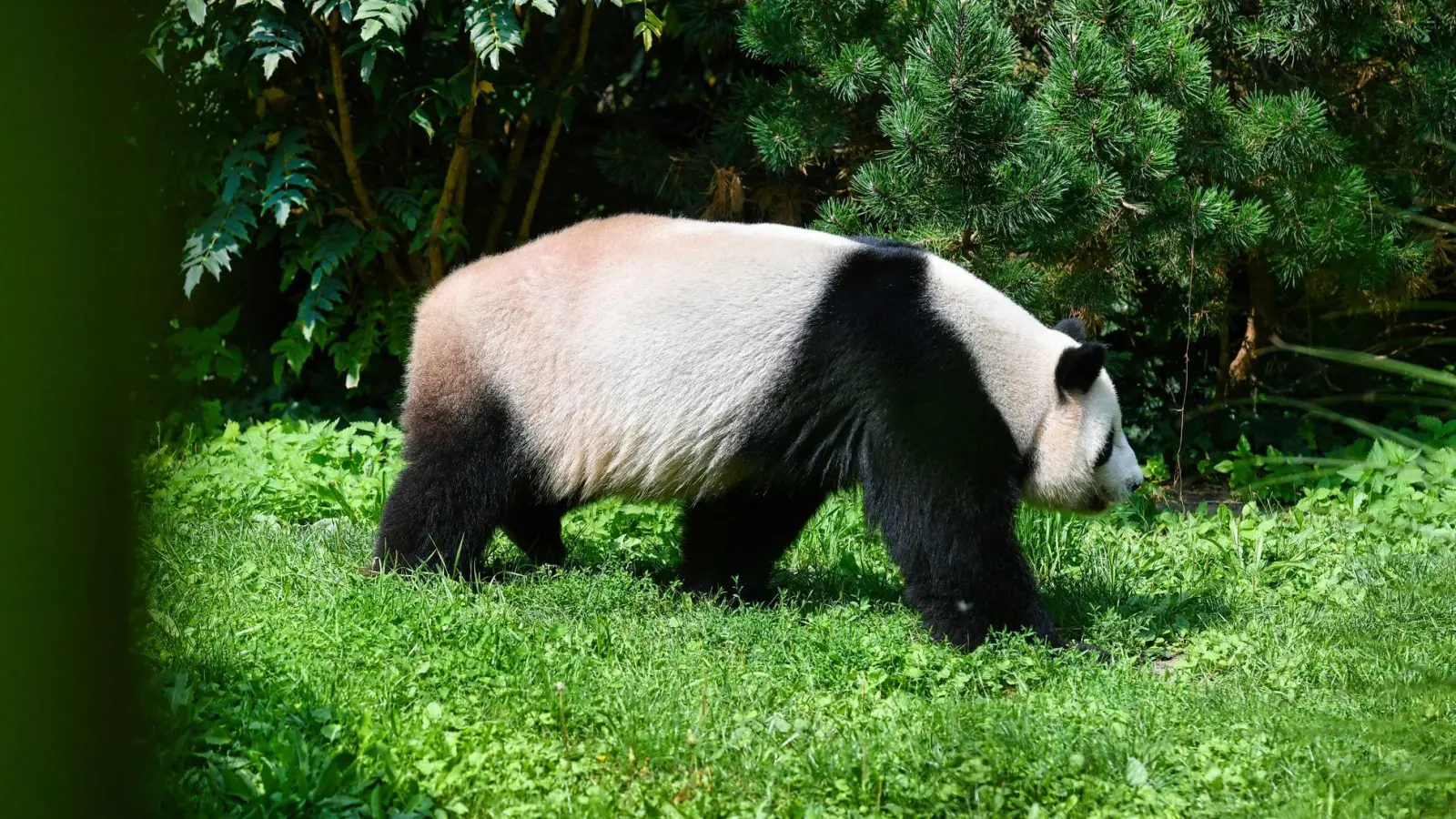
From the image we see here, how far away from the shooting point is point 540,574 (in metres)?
5.38

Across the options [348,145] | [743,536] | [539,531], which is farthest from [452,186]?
[743,536]

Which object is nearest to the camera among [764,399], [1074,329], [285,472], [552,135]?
[764,399]

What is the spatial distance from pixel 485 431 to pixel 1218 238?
12.2 ft

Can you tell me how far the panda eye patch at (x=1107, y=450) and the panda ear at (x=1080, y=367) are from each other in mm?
235

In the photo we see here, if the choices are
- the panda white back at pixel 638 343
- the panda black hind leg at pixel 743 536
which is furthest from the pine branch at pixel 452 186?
the panda black hind leg at pixel 743 536

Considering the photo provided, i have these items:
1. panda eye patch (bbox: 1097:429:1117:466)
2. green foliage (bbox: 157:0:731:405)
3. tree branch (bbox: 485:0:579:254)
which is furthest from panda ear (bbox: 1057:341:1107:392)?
tree branch (bbox: 485:0:579:254)

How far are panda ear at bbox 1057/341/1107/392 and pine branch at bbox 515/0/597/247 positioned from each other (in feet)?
12.9

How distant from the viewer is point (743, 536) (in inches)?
212

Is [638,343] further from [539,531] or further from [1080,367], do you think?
[1080,367]

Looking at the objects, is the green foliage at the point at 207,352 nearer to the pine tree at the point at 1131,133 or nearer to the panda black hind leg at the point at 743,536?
the pine tree at the point at 1131,133

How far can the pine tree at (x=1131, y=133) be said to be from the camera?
Answer: 5.98 metres

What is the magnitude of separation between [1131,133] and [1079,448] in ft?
6.30

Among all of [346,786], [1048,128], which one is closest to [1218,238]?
[1048,128]

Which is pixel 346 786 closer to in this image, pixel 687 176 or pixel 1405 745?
pixel 1405 745
